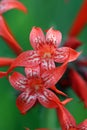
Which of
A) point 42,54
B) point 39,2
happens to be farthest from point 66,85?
point 39,2

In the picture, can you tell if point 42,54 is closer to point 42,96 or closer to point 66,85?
point 42,96

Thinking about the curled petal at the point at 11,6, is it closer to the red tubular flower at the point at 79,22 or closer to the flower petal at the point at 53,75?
the flower petal at the point at 53,75

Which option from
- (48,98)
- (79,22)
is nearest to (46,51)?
(48,98)

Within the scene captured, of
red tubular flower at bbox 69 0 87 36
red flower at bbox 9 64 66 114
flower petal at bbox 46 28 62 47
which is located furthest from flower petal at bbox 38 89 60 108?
red tubular flower at bbox 69 0 87 36

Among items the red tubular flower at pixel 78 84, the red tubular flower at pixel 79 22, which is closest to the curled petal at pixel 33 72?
the red tubular flower at pixel 78 84

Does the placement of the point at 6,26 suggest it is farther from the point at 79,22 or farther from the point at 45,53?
the point at 79,22

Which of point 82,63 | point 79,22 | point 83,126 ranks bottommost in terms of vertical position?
point 83,126

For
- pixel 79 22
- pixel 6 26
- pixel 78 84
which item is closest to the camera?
pixel 6 26
